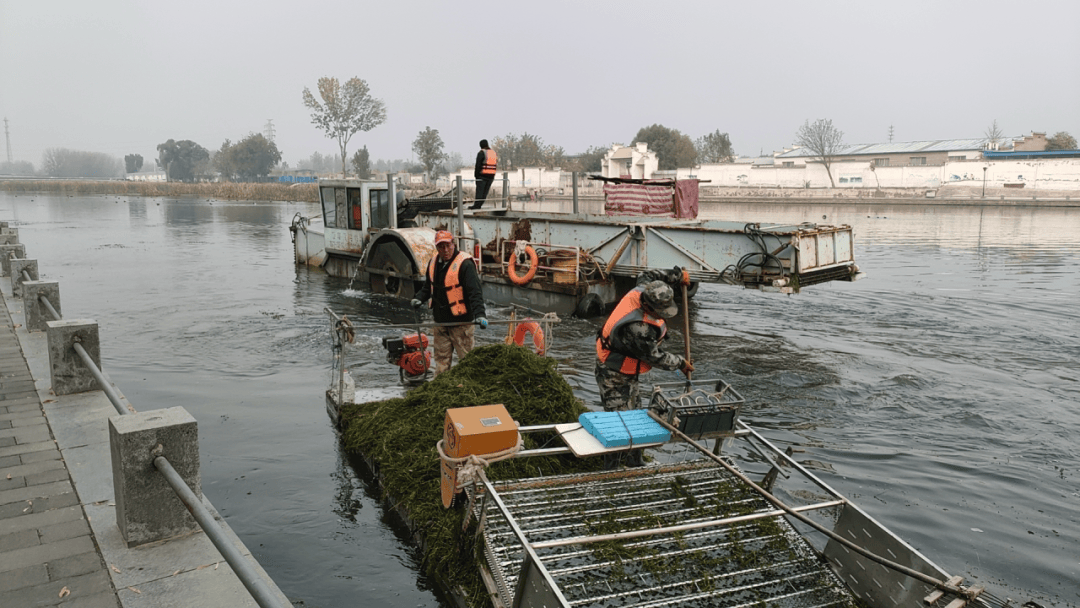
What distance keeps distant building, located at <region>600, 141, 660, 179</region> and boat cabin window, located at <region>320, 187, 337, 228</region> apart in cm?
4580

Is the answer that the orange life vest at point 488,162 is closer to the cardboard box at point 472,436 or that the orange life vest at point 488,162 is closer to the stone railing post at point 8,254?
the stone railing post at point 8,254

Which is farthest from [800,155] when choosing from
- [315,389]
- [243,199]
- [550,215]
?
[315,389]

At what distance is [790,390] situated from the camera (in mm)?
9625

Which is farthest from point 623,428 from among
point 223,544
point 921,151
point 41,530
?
point 921,151

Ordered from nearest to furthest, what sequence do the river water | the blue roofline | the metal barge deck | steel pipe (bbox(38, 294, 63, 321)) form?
the river water
steel pipe (bbox(38, 294, 63, 321))
the metal barge deck
the blue roofline

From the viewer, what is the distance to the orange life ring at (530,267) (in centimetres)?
1397

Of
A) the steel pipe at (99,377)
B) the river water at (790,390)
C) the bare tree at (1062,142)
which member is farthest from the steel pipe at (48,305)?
the bare tree at (1062,142)

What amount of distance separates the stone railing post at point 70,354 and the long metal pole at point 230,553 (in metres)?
3.54

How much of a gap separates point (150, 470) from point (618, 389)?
3.56 m

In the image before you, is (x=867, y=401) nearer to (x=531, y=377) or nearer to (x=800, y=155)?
(x=531, y=377)

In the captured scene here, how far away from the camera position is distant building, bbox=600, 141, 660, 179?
2552 inches

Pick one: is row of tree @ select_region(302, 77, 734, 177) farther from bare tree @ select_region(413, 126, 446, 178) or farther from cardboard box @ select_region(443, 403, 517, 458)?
cardboard box @ select_region(443, 403, 517, 458)

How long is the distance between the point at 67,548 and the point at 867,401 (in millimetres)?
8645

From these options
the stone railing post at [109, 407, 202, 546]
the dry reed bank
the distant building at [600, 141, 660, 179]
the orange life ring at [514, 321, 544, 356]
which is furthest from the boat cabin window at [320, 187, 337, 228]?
the dry reed bank
